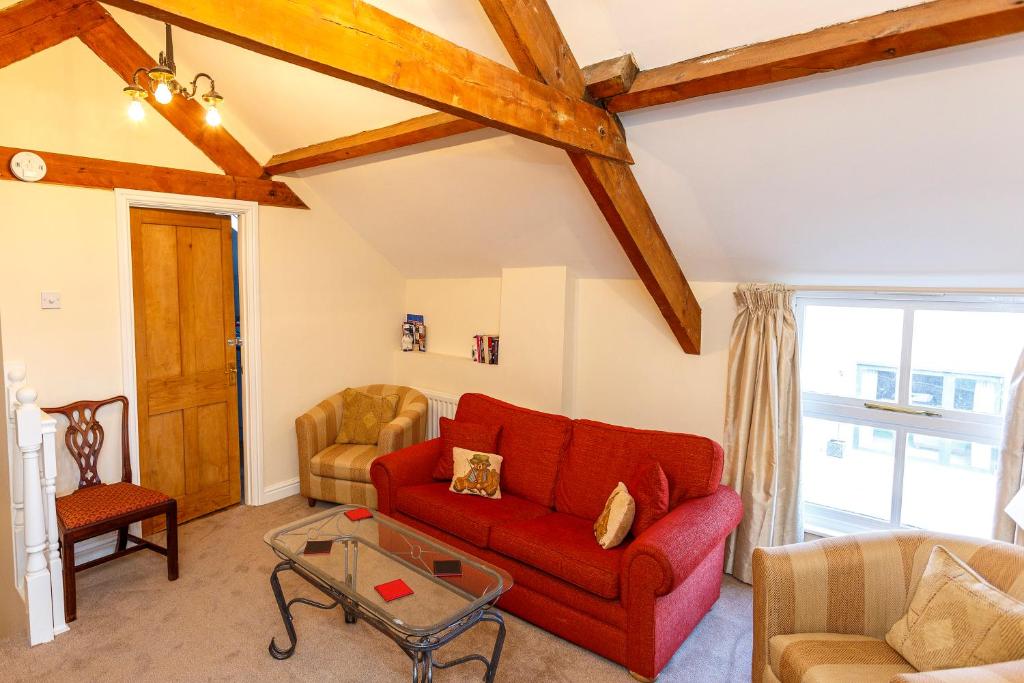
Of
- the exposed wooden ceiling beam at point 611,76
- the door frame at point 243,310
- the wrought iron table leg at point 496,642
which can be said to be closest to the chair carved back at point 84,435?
the door frame at point 243,310

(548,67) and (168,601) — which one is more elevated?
(548,67)

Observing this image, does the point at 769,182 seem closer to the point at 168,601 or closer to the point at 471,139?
the point at 471,139

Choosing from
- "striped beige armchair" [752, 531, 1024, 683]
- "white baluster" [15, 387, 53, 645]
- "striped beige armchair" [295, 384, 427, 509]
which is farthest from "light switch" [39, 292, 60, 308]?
"striped beige armchair" [752, 531, 1024, 683]

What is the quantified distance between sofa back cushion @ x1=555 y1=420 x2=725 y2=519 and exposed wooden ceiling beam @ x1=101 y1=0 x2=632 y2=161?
4.72ft

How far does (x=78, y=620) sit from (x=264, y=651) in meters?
0.96

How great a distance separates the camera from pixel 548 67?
2244 millimetres

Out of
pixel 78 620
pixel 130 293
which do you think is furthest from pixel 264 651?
pixel 130 293

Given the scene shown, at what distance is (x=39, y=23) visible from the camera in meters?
2.92

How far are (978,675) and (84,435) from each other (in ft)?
12.8

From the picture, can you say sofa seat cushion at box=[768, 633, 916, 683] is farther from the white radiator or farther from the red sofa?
the white radiator

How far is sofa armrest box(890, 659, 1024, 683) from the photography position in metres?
1.44

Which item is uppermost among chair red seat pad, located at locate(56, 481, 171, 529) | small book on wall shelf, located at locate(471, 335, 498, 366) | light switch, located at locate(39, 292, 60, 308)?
light switch, located at locate(39, 292, 60, 308)

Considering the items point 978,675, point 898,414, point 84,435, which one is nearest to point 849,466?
point 898,414

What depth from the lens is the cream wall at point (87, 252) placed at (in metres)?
2.96
